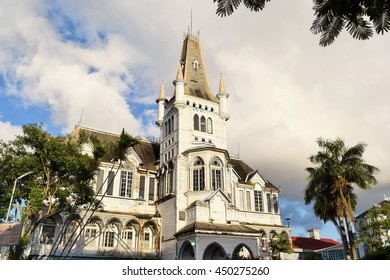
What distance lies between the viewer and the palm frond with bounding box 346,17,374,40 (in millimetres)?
3975

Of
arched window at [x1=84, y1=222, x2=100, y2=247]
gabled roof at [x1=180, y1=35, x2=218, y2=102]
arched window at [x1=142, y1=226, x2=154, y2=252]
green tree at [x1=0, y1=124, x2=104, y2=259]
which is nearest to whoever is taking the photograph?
green tree at [x1=0, y1=124, x2=104, y2=259]

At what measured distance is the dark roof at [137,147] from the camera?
43.8 meters

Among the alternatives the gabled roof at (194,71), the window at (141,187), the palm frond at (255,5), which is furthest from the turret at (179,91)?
the palm frond at (255,5)

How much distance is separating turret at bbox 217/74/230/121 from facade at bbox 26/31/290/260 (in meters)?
0.14

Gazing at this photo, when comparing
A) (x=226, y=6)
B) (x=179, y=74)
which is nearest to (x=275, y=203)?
(x=179, y=74)

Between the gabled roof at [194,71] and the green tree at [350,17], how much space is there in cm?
3989

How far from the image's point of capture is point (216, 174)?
3834 cm

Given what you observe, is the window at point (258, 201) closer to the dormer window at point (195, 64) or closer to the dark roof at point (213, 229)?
the dark roof at point (213, 229)

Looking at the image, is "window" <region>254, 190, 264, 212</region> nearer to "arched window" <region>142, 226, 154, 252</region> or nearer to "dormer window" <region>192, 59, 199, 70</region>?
"arched window" <region>142, 226, 154, 252</region>

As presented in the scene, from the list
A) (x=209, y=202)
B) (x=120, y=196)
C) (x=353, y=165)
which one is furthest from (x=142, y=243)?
(x=353, y=165)

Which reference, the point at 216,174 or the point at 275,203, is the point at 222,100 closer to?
the point at 216,174

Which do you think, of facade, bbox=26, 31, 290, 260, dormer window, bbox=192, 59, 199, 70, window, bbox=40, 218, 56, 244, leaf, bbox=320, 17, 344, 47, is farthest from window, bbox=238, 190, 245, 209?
leaf, bbox=320, 17, 344, 47

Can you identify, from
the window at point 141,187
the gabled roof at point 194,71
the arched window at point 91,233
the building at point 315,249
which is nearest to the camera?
the arched window at point 91,233

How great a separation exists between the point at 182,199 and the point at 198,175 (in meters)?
3.38
